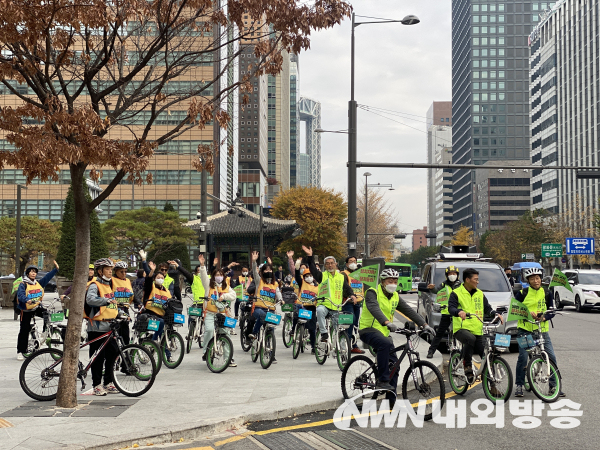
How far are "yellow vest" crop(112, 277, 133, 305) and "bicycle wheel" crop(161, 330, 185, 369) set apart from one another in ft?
6.64

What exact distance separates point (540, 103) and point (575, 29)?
1989 centimetres

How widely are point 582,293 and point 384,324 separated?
23.2 metres

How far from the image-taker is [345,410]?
8.38 m

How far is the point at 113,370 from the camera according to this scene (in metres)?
9.16

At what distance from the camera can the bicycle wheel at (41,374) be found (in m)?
8.84

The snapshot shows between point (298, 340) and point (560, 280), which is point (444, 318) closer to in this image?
point (560, 280)

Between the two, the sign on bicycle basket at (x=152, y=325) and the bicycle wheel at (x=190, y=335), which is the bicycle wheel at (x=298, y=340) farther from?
the sign on bicycle basket at (x=152, y=325)

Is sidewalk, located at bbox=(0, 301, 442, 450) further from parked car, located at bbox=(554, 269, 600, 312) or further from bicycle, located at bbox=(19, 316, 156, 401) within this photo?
parked car, located at bbox=(554, 269, 600, 312)

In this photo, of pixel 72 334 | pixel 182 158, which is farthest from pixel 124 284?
pixel 182 158

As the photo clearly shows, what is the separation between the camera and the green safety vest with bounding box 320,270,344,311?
1270 cm

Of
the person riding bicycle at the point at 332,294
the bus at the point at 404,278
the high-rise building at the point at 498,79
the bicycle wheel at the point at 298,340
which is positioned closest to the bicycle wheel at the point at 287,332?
the bicycle wheel at the point at 298,340

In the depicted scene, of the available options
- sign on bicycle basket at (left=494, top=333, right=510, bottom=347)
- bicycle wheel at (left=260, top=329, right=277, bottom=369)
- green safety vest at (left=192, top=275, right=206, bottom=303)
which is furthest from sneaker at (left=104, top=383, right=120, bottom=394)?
sign on bicycle basket at (left=494, top=333, right=510, bottom=347)

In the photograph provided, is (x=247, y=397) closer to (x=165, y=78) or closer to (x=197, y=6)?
(x=165, y=78)

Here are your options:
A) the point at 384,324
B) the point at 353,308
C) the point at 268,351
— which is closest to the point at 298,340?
the point at 353,308
